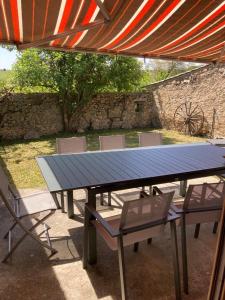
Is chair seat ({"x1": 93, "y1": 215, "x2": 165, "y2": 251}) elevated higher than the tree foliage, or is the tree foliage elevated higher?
the tree foliage

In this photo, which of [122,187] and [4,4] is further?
[122,187]

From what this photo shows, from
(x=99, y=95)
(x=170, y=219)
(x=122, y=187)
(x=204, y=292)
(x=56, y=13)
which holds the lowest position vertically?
(x=204, y=292)

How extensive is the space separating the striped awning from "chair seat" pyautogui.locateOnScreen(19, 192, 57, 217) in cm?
189

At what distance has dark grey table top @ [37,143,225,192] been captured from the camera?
281 cm

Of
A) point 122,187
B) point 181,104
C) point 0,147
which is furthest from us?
point 181,104

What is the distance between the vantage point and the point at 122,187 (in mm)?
2822

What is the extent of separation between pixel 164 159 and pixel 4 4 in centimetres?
259

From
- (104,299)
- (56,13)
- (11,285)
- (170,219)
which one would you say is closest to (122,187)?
(170,219)

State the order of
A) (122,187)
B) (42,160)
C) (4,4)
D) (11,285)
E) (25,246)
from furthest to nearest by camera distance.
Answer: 1. (42,160)
2. (25,246)
3. (122,187)
4. (11,285)
5. (4,4)

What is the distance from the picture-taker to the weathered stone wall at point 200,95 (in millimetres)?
10016

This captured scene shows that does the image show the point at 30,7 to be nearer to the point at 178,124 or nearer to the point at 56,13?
the point at 56,13

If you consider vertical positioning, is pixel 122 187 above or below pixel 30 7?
below

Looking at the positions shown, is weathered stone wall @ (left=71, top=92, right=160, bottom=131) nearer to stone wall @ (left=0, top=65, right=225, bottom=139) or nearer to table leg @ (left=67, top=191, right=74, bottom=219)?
stone wall @ (left=0, top=65, right=225, bottom=139)

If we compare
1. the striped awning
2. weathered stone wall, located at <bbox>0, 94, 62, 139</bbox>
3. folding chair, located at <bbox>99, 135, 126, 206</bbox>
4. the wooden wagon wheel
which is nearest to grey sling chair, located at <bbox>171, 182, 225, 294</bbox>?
the striped awning
